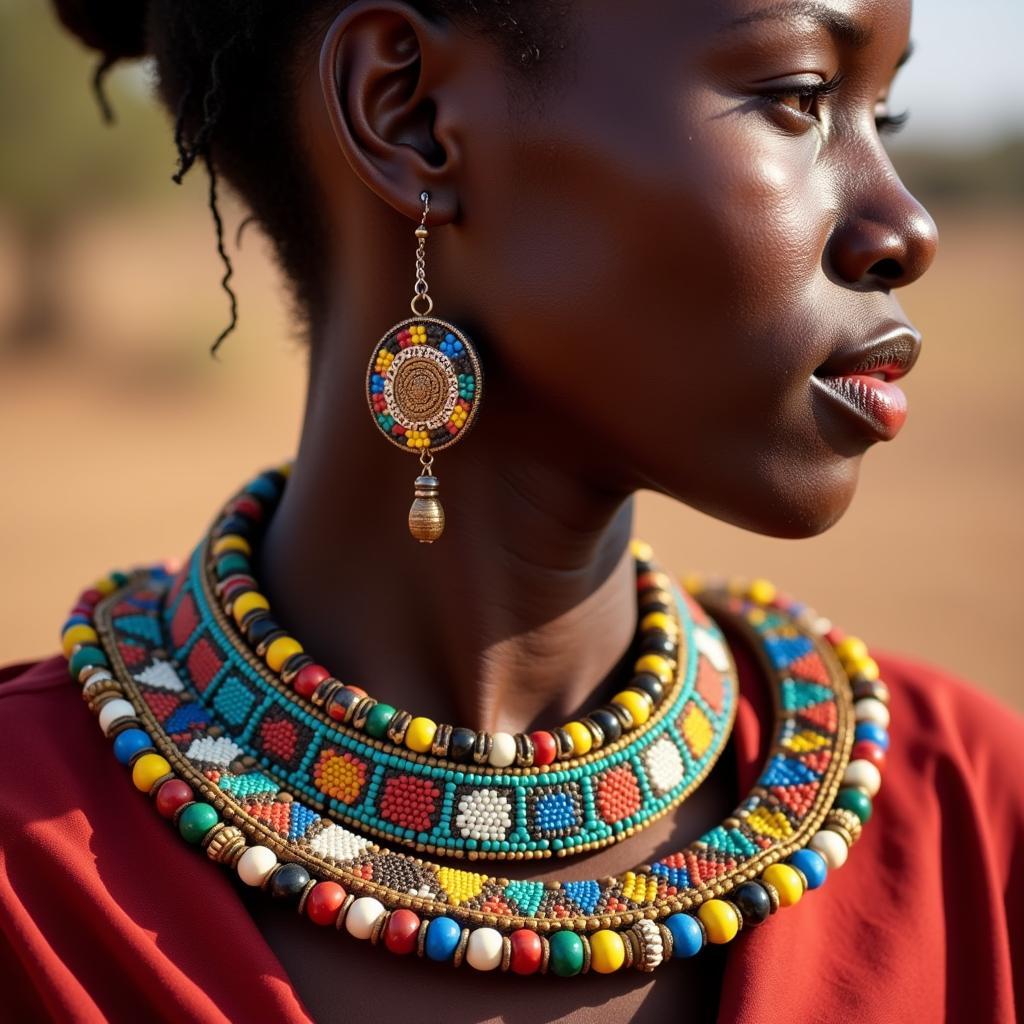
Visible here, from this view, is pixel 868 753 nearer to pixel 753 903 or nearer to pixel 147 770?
pixel 753 903

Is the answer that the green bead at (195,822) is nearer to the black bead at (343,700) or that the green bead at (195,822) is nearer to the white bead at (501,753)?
the black bead at (343,700)

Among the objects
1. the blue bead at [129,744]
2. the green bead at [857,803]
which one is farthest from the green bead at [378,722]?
the green bead at [857,803]

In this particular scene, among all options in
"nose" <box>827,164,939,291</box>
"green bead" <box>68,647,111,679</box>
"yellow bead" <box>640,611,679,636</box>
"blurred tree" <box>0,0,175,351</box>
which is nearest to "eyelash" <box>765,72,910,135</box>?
"nose" <box>827,164,939,291</box>

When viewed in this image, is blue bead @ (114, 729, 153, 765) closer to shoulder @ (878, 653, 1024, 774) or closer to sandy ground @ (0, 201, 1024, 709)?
sandy ground @ (0, 201, 1024, 709)

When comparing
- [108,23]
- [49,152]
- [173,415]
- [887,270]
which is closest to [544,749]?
[887,270]

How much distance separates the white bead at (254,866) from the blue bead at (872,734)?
1044mm

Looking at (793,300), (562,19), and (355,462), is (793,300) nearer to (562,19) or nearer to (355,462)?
(562,19)

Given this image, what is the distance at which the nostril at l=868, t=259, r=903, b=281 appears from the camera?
176 cm

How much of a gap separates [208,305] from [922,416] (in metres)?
10.4

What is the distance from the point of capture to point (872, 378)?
180 centimetres

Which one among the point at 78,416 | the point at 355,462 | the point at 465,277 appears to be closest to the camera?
the point at 465,277

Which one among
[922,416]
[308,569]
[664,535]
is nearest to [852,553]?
[664,535]

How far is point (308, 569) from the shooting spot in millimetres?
2072

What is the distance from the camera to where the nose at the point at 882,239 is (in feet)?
5.65
